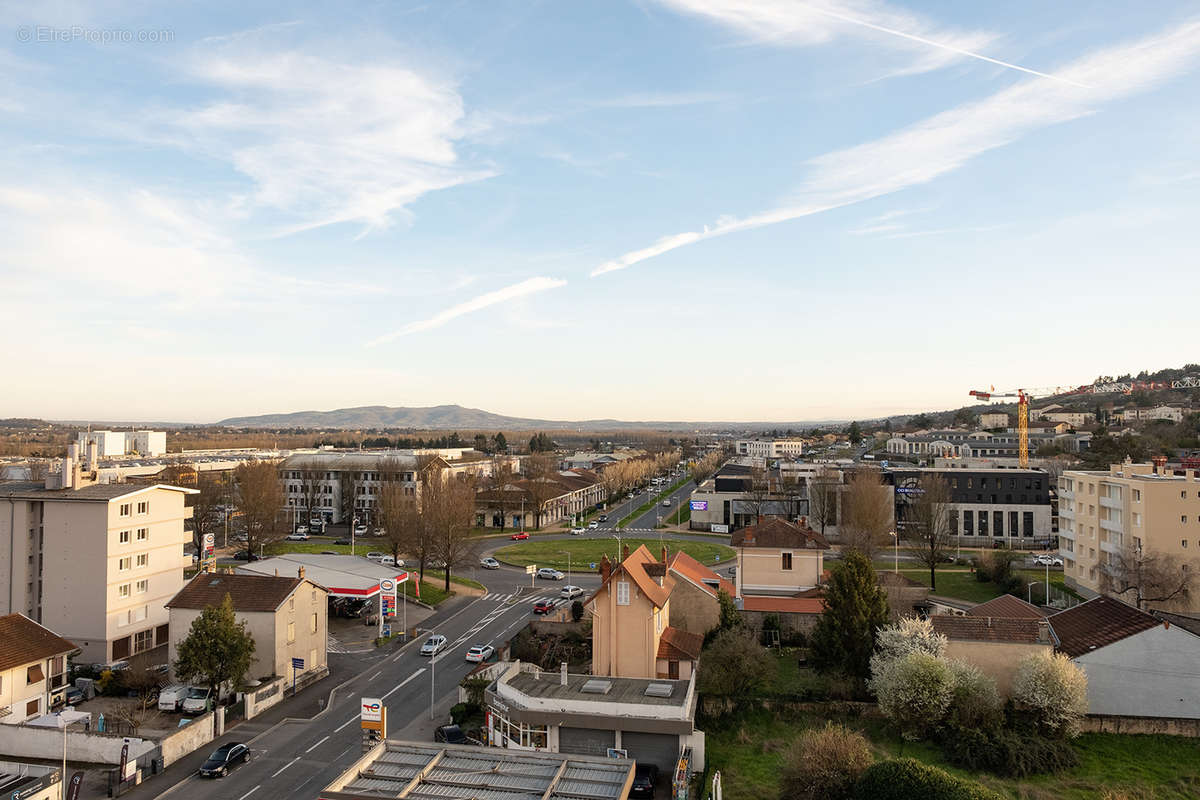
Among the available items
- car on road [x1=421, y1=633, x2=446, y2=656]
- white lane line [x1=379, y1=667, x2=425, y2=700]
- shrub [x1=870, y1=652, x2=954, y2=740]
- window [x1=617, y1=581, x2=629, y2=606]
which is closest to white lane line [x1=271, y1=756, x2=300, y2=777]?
white lane line [x1=379, y1=667, x2=425, y2=700]

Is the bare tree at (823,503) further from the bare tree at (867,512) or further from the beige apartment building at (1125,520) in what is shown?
the beige apartment building at (1125,520)

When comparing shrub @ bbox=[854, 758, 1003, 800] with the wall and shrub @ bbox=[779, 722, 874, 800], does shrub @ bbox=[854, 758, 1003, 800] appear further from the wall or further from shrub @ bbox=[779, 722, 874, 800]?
the wall

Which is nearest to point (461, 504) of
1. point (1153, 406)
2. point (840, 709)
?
point (840, 709)

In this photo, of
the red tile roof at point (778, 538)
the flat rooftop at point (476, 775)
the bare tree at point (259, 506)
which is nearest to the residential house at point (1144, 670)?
the red tile roof at point (778, 538)

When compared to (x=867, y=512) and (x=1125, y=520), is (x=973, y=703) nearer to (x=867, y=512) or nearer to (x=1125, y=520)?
(x=1125, y=520)

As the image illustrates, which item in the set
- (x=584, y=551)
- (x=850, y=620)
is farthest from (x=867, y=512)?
(x=850, y=620)

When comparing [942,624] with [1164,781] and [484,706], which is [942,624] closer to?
[1164,781]
